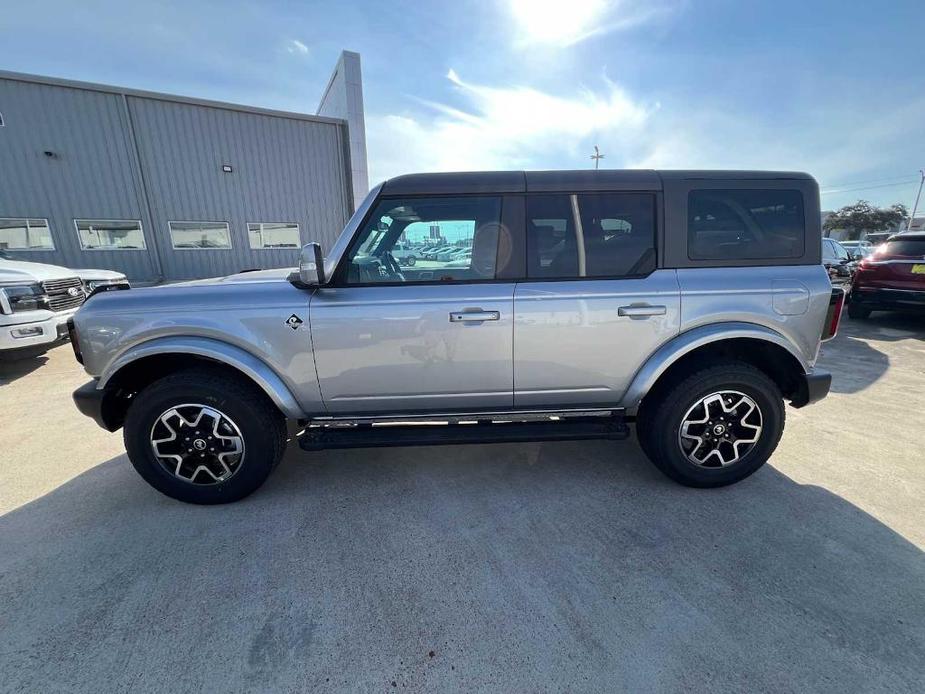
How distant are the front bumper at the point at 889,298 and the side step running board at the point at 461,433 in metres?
7.77

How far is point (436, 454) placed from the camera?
10.7 feet

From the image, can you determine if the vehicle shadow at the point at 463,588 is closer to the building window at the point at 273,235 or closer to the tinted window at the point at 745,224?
the tinted window at the point at 745,224

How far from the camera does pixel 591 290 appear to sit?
2.48 metres

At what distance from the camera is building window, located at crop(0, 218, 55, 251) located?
416 inches

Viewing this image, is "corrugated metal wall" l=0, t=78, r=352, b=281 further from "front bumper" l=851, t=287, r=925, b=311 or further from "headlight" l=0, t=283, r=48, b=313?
"front bumper" l=851, t=287, r=925, b=311

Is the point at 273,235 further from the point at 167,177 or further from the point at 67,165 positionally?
the point at 67,165

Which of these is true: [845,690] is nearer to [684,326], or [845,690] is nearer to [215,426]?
[684,326]

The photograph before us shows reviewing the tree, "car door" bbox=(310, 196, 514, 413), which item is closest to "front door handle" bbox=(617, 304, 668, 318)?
"car door" bbox=(310, 196, 514, 413)

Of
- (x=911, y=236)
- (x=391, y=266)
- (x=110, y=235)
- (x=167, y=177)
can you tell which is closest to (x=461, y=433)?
(x=391, y=266)

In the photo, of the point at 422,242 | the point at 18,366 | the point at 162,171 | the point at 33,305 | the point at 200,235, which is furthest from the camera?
the point at 200,235

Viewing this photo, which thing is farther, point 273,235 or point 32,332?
point 273,235

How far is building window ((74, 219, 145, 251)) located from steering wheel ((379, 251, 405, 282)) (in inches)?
510

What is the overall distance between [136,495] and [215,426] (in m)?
0.87

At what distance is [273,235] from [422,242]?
1258cm
